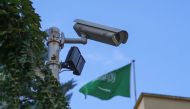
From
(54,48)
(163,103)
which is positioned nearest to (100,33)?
(54,48)

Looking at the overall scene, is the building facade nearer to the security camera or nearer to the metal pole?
the security camera

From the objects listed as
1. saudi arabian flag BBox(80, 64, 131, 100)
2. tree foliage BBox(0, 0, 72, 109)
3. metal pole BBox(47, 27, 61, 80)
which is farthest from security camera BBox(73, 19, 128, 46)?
saudi arabian flag BBox(80, 64, 131, 100)

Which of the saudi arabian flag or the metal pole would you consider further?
the saudi arabian flag

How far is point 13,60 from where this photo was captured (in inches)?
275

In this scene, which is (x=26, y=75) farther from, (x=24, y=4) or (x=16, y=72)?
(x=24, y=4)

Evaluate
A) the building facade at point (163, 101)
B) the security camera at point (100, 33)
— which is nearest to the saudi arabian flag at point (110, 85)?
the building facade at point (163, 101)

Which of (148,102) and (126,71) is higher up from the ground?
(126,71)

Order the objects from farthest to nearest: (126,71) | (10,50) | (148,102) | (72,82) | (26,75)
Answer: (72,82), (126,71), (148,102), (10,50), (26,75)

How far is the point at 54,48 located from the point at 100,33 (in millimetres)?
908

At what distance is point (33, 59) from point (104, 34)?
1.96m

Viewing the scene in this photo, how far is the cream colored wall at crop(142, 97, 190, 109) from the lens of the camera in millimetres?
11125

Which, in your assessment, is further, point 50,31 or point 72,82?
point 72,82

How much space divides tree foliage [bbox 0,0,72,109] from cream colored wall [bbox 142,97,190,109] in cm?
420

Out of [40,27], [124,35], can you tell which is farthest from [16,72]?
[124,35]
